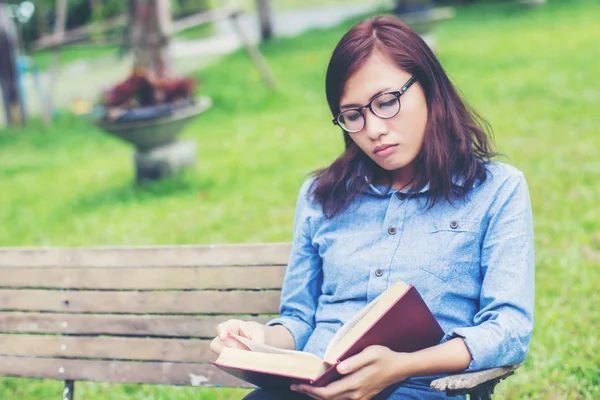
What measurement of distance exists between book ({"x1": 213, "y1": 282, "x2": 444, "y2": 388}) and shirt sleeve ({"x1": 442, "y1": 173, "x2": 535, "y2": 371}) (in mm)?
119

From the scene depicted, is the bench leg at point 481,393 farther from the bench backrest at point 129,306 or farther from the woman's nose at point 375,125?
the bench backrest at point 129,306

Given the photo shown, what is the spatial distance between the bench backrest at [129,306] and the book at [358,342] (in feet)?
2.42

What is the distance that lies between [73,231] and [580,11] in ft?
35.9

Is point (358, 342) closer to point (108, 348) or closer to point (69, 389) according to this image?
point (108, 348)

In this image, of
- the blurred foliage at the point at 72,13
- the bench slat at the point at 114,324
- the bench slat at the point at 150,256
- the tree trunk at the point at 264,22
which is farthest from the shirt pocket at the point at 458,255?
the blurred foliage at the point at 72,13

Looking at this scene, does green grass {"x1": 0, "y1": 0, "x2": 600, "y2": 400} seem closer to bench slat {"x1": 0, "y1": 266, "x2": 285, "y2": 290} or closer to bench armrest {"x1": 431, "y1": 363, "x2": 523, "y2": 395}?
bench slat {"x1": 0, "y1": 266, "x2": 285, "y2": 290}

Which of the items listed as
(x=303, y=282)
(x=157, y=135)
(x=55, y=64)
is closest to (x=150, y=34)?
(x=157, y=135)

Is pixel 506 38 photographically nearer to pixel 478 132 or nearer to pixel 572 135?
pixel 572 135

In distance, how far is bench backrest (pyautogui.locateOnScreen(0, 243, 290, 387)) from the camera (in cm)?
267

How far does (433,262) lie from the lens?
82.4 inches

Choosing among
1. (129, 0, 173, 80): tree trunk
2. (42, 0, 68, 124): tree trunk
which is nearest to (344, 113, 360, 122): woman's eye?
(129, 0, 173, 80): tree trunk

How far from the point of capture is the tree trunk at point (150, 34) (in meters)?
7.65

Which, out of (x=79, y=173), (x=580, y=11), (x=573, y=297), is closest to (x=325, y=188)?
(x=573, y=297)

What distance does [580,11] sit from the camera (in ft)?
44.3
